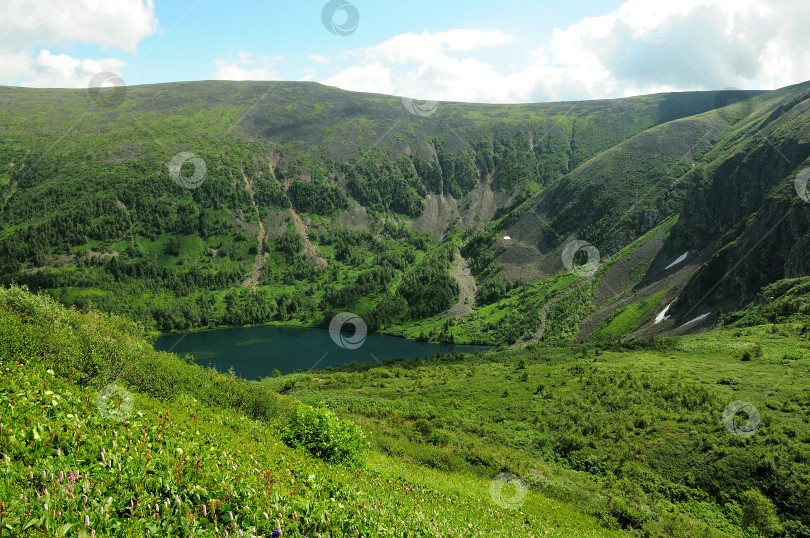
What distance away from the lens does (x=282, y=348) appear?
472 ft

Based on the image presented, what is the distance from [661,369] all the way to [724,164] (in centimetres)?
12247

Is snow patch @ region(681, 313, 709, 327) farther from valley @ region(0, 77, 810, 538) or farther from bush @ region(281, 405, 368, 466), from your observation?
bush @ region(281, 405, 368, 466)

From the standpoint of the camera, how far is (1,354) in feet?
46.9

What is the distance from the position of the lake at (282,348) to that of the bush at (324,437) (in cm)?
9922

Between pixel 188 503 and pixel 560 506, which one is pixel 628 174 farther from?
pixel 188 503

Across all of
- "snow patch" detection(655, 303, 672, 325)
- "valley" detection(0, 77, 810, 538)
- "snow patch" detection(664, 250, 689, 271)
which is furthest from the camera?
"snow patch" detection(664, 250, 689, 271)

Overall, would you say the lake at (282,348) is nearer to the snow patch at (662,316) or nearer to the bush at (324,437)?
the snow patch at (662,316)

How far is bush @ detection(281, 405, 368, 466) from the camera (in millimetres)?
18812

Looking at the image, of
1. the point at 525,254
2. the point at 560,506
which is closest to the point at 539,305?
the point at 525,254

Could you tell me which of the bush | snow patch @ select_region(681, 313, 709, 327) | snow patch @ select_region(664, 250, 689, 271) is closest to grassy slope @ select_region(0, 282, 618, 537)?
the bush

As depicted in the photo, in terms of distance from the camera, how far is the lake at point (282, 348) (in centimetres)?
12394

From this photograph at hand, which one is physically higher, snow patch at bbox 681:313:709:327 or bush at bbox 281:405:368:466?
snow patch at bbox 681:313:709:327

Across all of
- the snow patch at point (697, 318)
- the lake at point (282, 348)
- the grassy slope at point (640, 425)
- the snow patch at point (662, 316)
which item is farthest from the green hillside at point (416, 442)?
the lake at point (282, 348)

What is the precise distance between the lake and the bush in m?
99.2
